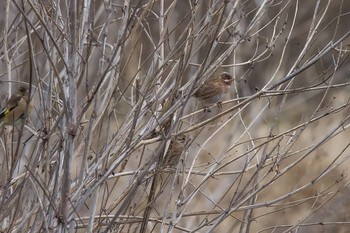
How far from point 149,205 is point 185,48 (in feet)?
3.21

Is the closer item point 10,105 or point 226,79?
point 10,105

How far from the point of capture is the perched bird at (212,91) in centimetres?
720

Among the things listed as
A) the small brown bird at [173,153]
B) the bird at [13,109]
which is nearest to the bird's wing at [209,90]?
the small brown bird at [173,153]

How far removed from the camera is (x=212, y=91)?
7.29m

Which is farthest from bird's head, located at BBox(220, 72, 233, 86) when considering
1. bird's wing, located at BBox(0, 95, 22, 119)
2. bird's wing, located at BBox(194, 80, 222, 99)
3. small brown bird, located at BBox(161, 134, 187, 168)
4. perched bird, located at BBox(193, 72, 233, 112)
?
bird's wing, located at BBox(0, 95, 22, 119)

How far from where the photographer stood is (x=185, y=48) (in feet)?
16.4

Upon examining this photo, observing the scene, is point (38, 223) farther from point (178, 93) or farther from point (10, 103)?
point (10, 103)

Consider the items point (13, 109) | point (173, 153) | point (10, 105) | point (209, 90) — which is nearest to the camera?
point (173, 153)

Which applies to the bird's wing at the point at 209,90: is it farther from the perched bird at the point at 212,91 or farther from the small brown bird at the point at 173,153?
the small brown bird at the point at 173,153

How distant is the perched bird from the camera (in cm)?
720

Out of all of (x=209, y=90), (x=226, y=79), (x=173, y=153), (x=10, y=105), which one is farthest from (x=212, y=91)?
(x=10, y=105)

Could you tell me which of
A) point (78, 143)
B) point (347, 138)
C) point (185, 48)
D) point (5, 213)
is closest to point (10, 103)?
point (78, 143)

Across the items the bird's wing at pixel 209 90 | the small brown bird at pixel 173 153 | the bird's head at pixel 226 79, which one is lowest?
the bird's head at pixel 226 79

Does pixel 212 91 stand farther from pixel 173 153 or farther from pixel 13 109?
pixel 13 109
